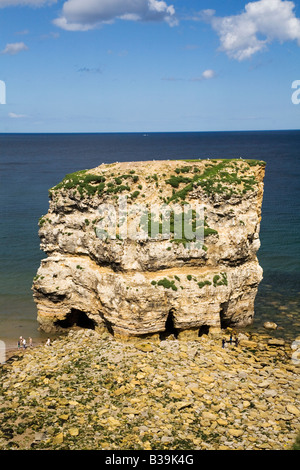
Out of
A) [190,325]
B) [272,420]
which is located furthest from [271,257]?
[272,420]

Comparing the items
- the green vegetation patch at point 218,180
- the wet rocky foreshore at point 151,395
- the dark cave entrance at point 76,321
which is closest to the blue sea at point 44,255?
the dark cave entrance at point 76,321

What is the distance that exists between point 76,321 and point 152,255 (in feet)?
42.1

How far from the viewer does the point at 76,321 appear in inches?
1810

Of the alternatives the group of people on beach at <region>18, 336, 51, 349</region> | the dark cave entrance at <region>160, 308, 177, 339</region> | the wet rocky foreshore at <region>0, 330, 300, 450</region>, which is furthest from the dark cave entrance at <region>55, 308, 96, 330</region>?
the dark cave entrance at <region>160, 308, 177, 339</region>

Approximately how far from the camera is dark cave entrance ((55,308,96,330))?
1766 inches

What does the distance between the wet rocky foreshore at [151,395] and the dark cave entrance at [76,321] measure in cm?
371

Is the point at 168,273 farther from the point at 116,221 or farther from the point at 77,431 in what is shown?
the point at 77,431

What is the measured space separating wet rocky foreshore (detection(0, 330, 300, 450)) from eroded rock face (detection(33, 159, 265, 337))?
316 cm

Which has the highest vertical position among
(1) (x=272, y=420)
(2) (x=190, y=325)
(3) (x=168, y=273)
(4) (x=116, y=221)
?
(4) (x=116, y=221)

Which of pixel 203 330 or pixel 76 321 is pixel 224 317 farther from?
pixel 76 321

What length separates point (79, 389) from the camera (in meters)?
32.8

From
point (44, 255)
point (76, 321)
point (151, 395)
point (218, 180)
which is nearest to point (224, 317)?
point (218, 180)

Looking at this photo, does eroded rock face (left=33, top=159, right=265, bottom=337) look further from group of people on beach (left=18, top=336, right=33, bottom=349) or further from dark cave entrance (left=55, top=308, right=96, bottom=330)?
group of people on beach (left=18, top=336, right=33, bottom=349)

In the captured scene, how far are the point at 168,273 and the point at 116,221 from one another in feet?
22.3
